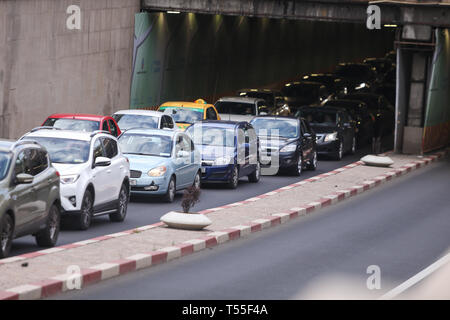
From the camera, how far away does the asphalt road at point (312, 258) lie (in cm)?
1268

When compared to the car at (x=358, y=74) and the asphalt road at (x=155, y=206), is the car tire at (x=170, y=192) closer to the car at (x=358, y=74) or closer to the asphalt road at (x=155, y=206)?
the asphalt road at (x=155, y=206)

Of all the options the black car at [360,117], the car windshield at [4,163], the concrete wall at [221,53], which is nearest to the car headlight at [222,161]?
the car windshield at [4,163]

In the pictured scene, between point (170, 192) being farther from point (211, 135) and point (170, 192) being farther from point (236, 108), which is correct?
Answer: point (236, 108)

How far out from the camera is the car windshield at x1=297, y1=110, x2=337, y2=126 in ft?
115

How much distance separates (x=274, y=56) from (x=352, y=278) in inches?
1708

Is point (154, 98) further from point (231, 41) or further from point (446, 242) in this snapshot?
point (446, 242)

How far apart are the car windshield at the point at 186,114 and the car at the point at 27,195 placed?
53.2 ft

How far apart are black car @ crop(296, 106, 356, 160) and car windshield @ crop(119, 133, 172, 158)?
38.1 ft

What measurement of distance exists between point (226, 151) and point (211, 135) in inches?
38.1

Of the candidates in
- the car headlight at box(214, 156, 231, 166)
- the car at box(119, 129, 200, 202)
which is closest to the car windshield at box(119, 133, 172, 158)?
the car at box(119, 129, 200, 202)

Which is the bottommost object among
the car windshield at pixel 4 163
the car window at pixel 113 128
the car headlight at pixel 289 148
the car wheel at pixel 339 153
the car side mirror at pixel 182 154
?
the car wheel at pixel 339 153

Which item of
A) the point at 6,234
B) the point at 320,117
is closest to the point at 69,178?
the point at 6,234

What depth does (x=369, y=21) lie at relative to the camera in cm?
3547

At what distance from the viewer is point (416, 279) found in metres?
14.1
